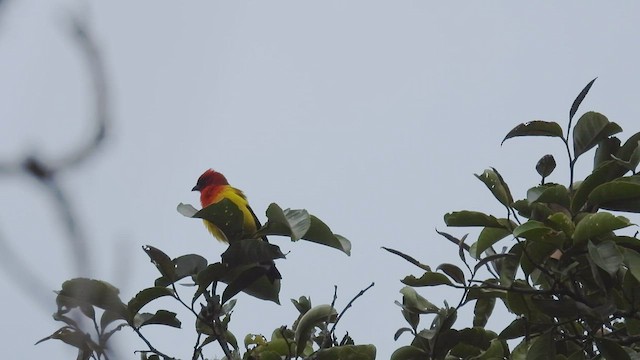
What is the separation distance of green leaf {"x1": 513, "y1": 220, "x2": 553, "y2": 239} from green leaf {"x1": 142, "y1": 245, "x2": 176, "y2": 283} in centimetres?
115

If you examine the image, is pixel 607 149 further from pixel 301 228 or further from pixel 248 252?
pixel 248 252

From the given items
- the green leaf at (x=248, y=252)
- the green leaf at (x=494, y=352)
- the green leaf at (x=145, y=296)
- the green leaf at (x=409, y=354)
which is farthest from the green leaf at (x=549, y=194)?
the green leaf at (x=145, y=296)

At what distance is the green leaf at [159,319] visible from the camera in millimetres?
3047

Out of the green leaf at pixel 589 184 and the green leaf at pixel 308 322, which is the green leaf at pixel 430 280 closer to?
the green leaf at pixel 308 322

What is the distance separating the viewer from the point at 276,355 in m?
2.95

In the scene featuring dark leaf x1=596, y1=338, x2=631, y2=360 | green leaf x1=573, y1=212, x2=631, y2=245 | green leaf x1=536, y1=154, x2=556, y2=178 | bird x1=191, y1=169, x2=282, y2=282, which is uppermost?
bird x1=191, y1=169, x2=282, y2=282

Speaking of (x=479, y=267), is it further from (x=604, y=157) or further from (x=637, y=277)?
(x=604, y=157)

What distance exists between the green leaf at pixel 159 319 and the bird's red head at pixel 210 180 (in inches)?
142

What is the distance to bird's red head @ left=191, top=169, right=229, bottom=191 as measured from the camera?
22.1 ft

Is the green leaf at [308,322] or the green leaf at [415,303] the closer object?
the green leaf at [308,322]

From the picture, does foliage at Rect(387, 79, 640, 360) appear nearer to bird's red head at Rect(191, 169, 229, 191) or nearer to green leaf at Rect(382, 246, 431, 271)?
green leaf at Rect(382, 246, 431, 271)

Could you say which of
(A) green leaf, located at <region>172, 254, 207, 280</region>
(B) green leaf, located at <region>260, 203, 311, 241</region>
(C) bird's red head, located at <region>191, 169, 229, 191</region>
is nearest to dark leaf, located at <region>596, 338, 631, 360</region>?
(B) green leaf, located at <region>260, 203, 311, 241</region>

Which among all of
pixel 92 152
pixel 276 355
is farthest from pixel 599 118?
pixel 92 152

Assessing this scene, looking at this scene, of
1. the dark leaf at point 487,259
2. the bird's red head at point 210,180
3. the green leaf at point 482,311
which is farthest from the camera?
the bird's red head at point 210,180
